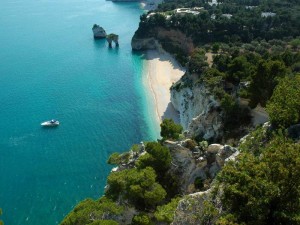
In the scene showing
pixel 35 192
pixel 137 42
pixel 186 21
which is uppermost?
pixel 186 21

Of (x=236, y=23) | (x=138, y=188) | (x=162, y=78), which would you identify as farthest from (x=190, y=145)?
(x=236, y=23)

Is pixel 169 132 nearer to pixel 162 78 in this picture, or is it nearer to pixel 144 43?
pixel 162 78

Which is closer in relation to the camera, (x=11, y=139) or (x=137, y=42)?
(x=11, y=139)

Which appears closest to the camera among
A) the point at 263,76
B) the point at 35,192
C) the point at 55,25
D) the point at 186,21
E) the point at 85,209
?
the point at 85,209

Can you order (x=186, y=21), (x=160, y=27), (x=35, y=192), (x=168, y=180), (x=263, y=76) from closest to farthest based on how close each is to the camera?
(x=168, y=180) → (x=263, y=76) → (x=35, y=192) → (x=186, y=21) → (x=160, y=27)

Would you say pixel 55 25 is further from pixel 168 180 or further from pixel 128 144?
pixel 168 180

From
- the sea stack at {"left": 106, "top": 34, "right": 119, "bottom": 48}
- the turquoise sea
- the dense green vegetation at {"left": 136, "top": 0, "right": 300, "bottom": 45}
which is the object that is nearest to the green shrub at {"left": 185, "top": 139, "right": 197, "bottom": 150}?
the turquoise sea

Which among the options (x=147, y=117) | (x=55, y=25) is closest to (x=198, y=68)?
(x=147, y=117)

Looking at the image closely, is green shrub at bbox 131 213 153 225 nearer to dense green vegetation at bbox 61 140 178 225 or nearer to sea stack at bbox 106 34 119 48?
dense green vegetation at bbox 61 140 178 225
